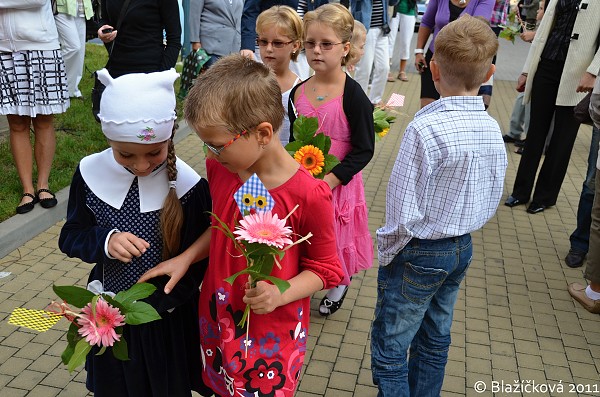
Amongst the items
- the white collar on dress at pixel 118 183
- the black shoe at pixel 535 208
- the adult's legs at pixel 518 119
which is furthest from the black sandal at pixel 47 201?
the adult's legs at pixel 518 119

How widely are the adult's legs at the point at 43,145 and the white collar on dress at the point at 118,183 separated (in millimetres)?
3098

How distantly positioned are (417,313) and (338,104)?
1.21 meters

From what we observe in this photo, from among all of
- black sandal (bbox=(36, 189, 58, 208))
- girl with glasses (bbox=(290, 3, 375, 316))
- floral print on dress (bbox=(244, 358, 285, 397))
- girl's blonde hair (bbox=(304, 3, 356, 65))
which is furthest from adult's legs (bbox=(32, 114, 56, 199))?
floral print on dress (bbox=(244, 358, 285, 397))

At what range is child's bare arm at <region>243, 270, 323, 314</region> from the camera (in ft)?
5.43

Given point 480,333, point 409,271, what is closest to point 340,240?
point 409,271

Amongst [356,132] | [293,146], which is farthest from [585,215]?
[293,146]

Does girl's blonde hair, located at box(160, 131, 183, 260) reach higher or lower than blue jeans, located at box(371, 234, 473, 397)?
higher

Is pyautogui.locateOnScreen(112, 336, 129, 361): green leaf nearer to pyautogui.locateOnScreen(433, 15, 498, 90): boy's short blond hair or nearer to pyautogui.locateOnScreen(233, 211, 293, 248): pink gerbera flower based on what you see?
pyautogui.locateOnScreen(233, 211, 293, 248): pink gerbera flower

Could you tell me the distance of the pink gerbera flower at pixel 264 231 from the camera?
1.51 m

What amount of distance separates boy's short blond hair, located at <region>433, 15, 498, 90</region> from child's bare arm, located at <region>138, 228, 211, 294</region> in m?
1.15

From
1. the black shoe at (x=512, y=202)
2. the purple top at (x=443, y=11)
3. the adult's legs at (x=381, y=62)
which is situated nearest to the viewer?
the purple top at (x=443, y=11)

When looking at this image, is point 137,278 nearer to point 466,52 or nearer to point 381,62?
point 466,52

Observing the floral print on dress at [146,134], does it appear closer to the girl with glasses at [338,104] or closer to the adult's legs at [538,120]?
the girl with glasses at [338,104]

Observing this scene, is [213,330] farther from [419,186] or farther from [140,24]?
[140,24]
